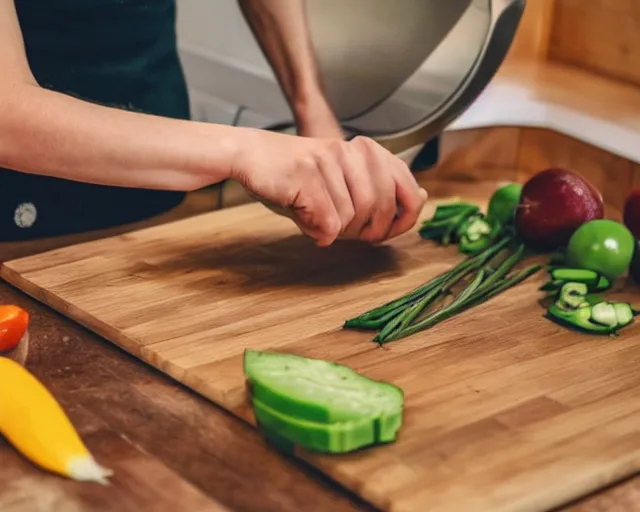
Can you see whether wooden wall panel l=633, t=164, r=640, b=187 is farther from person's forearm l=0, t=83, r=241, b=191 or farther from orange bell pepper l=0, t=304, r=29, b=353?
orange bell pepper l=0, t=304, r=29, b=353

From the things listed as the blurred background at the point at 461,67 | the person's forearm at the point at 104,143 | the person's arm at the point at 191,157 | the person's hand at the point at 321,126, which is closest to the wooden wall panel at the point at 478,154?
the blurred background at the point at 461,67

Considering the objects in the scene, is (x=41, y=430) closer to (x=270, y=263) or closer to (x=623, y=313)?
(x=270, y=263)

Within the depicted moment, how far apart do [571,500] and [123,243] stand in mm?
630

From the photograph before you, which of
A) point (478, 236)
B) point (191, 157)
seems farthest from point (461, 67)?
point (191, 157)

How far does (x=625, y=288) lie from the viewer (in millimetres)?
1133

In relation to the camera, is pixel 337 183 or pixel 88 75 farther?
pixel 88 75

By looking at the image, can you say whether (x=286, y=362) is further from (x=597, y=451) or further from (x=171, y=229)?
(x=171, y=229)

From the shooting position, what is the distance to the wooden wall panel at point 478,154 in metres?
1.52

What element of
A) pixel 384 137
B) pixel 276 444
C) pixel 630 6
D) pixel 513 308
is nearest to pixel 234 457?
pixel 276 444

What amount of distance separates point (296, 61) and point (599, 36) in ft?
2.04

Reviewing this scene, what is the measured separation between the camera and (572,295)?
40.9 inches

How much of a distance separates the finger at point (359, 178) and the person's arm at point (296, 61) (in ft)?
1.02

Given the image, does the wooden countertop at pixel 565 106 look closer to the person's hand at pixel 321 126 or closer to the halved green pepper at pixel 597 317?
the person's hand at pixel 321 126

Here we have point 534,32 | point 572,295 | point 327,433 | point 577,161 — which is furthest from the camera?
point 534,32
